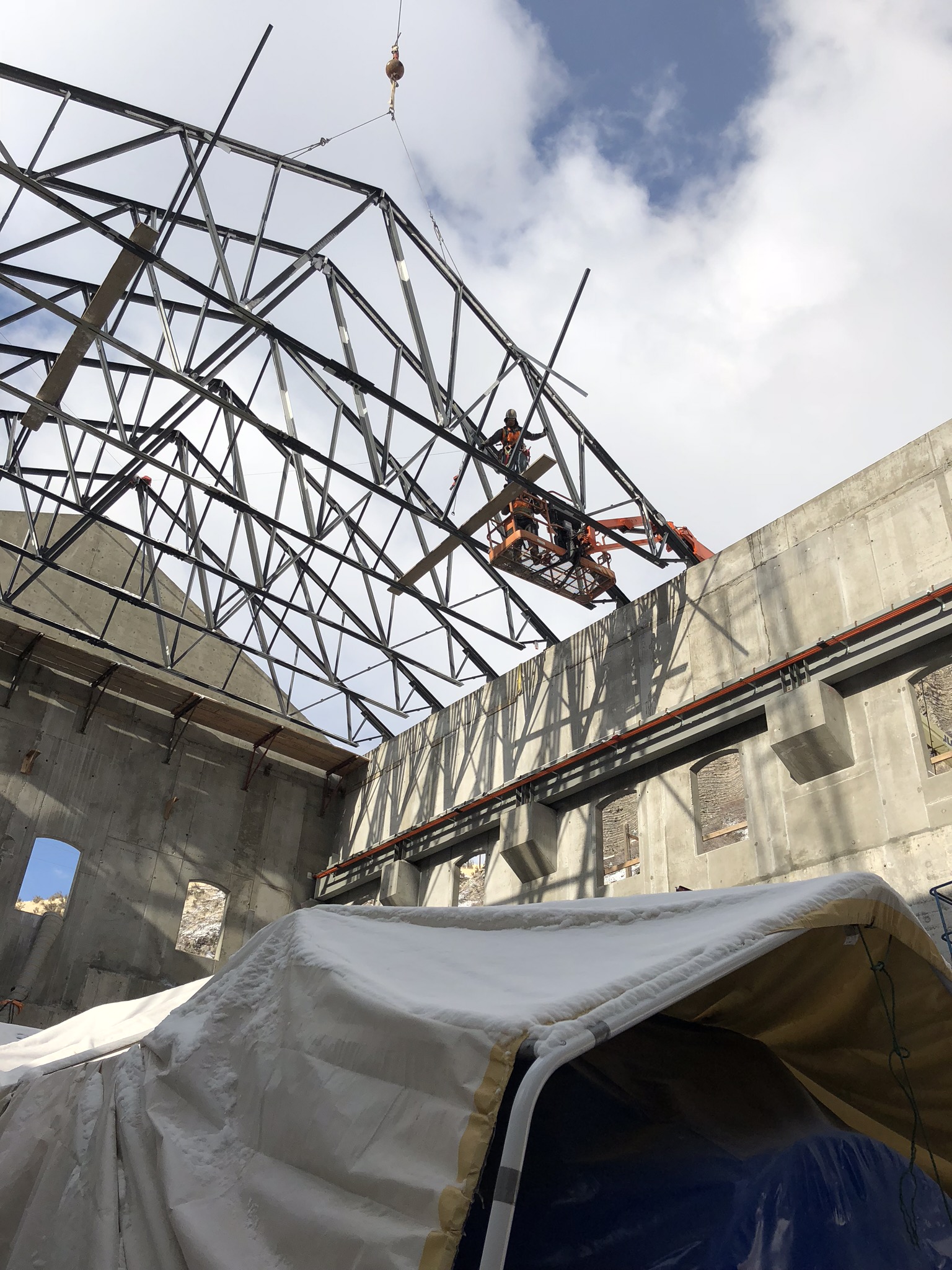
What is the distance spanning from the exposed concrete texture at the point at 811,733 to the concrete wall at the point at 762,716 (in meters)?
0.15

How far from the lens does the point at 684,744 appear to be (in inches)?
594

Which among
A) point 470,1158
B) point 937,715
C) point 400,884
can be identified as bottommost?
point 470,1158

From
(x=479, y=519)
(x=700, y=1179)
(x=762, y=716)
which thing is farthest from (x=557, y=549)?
(x=700, y=1179)

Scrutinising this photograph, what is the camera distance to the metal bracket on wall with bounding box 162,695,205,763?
862 inches

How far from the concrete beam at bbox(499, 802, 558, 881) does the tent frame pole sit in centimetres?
1389

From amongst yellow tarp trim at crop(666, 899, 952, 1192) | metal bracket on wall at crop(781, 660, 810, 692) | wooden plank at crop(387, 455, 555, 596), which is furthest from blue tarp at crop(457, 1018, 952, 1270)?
wooden plank at crop(387, 455, 555, 596)

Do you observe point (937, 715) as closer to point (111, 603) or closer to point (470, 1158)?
point (470, 1158)

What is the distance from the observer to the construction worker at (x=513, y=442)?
15.4m

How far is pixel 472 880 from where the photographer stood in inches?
778

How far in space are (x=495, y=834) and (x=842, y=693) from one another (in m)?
7.85

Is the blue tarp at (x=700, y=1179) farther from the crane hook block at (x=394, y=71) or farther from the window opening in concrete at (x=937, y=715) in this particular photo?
the crane hook block at (x=394, y=71)

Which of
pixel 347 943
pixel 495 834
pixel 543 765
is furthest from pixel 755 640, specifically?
pixel 347 943

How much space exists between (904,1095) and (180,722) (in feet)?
66.0

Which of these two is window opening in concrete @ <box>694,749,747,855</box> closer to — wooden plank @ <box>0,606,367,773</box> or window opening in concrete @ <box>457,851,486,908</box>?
window opening in concrete @ <box>457,851,486,908</box>
